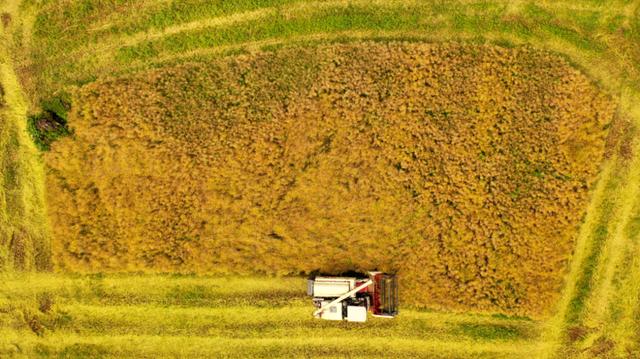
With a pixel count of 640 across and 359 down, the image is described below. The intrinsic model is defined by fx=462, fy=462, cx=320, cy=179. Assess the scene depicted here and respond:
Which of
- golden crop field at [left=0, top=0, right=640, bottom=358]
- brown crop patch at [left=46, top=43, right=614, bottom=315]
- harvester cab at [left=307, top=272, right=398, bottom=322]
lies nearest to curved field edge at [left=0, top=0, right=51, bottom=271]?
golden crop field at [left=0, top=0, right=640, bottom=358]

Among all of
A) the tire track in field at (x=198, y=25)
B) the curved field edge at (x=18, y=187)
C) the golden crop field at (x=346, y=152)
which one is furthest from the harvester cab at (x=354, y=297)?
the curved field edge at (x=18, y=187)

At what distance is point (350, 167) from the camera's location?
2348 cm

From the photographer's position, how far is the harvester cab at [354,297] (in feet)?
74.5

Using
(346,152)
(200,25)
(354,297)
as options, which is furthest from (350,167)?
(200,25)

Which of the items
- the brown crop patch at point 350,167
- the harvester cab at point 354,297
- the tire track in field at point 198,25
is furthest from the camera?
the tire track in field at point 198,25

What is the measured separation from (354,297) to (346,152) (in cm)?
730

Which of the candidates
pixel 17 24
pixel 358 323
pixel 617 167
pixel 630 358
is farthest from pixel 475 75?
pixel 17 24

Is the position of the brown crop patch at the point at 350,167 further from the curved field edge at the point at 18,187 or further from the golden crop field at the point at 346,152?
the curved field edge at the point at 18,187

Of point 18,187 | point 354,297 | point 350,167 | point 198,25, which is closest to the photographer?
point 354,297

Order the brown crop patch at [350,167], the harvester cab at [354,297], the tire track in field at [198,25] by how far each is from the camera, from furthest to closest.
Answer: the tire track in field at [198,25]
the brown crop patch at [350,167]
the harvester cab at [354,297]

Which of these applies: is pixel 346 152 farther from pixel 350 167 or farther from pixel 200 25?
pixel 200 25

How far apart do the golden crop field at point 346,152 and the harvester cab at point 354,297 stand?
3.58 feet

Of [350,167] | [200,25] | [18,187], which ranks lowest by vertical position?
[18,187]

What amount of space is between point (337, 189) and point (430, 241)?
17.9 feet
